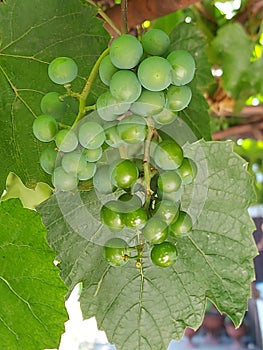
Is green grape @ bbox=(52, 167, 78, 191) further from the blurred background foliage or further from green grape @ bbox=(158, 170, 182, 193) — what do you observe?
the blurred background foliage

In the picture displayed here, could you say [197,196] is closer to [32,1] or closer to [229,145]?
[229,145]

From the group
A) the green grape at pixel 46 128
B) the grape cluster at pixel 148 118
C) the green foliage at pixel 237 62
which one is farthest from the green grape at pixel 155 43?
the green foliage at pixel 237 62

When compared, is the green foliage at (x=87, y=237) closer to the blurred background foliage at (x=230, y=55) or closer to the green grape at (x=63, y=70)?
the green grape at (x=63, y=70)

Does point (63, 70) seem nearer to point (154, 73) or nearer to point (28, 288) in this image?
point (154, 73)

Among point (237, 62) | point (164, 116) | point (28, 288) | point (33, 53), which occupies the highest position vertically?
point (237, 62)

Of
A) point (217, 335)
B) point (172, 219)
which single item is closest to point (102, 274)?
point (172, 219)

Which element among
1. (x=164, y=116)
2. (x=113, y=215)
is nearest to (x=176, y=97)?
(x=164, y=116)
